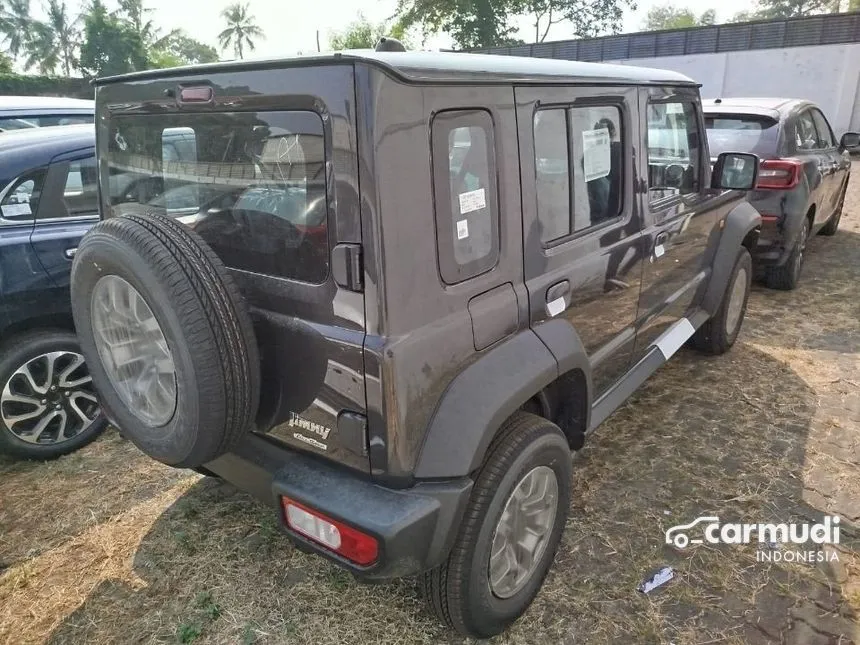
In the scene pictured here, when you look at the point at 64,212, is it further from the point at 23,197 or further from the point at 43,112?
the point at 43,112

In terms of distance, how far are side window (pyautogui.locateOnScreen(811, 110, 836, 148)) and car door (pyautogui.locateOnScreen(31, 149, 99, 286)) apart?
21.5 ft

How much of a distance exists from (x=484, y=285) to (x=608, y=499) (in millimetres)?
1549

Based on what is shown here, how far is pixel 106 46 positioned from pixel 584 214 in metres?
57.6

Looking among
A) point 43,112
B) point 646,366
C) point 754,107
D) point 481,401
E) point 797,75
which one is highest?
point 797,75

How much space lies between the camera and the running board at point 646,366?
2.77 meters

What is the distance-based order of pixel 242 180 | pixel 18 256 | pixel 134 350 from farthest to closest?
pixel 18 256
pixel 134 350
pixel 242 180

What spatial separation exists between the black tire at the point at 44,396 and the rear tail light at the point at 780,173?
5284 millimetres

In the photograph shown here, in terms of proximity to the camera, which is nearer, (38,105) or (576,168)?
(576,168)

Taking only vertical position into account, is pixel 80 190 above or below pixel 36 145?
below

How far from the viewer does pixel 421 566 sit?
175 cm

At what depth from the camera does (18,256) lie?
2957 millimetres

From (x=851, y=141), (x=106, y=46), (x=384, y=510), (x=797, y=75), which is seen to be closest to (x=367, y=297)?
(x=384, y=510)

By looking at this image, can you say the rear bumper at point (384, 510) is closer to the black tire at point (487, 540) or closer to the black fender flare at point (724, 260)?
the black tire at point (487, 540)

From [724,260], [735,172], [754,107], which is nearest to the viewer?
[735,172]
